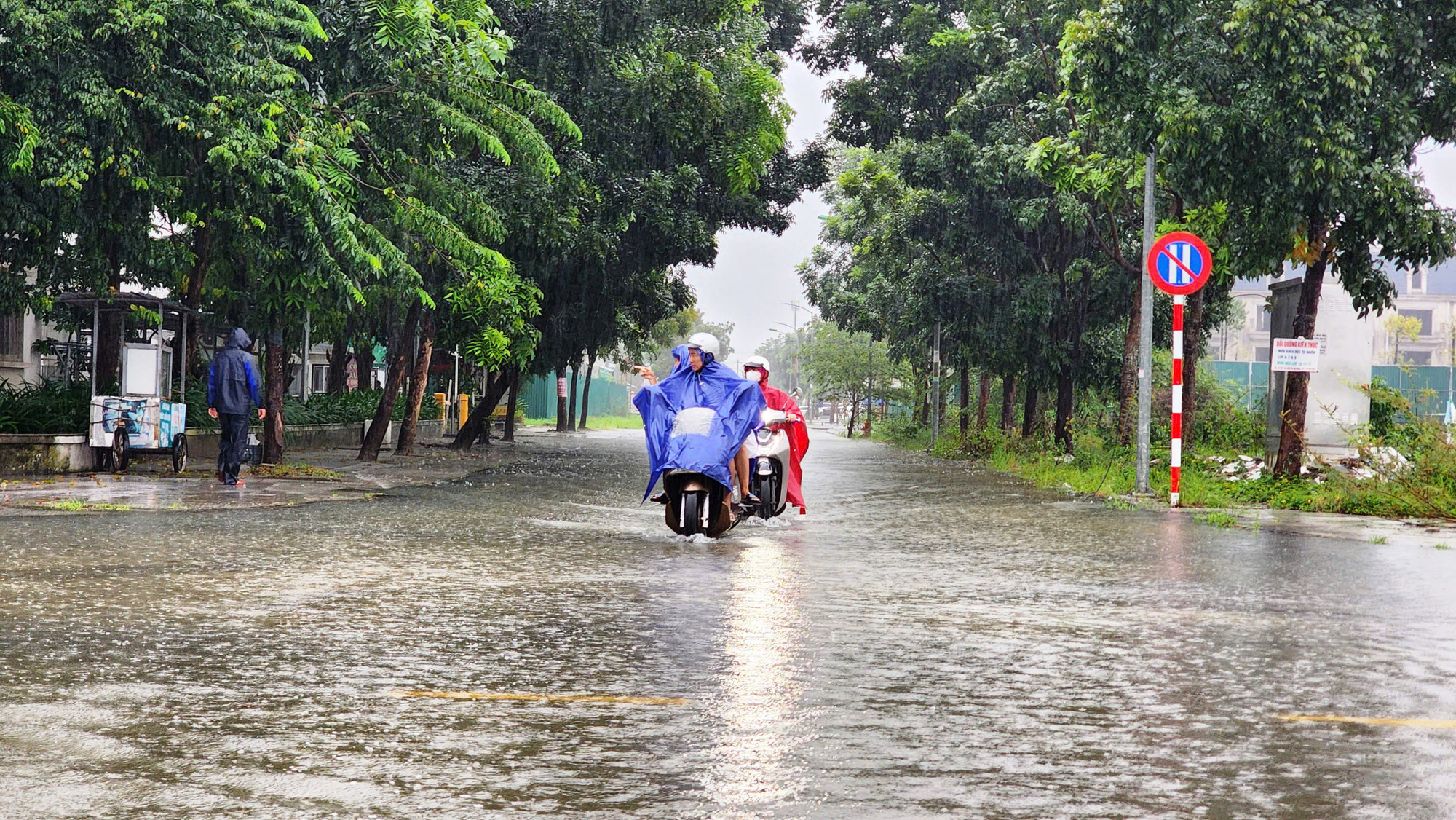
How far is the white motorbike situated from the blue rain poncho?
3.75 feet

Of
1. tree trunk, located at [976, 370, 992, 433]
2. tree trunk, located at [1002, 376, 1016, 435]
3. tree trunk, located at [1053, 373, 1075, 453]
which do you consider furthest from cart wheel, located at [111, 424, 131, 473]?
tree trunk, located at [976, 370, 992, 433]

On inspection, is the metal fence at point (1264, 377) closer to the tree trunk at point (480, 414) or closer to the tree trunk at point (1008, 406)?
the tree trunk at point (1008, 406)

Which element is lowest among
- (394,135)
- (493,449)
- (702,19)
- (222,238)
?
(493,449)

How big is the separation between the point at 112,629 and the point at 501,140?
50.2 feet

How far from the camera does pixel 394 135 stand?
836 inches

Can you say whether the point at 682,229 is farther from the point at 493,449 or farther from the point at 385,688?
the point at 385,688

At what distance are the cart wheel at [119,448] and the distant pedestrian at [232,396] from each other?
68.5 inches

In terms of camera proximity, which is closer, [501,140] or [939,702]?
[939,702]

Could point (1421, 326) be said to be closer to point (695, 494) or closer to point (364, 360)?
point (364, 360)

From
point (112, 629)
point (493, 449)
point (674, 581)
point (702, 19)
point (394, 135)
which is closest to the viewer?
point (112, 629)

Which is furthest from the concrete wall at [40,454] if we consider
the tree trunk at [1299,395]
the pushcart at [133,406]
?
the tree trunk at [1299,395]

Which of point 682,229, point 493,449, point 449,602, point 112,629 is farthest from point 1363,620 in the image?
point 493,449

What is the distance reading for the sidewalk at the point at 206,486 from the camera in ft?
51.2

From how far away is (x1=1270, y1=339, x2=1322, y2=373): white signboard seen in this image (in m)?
19.5
